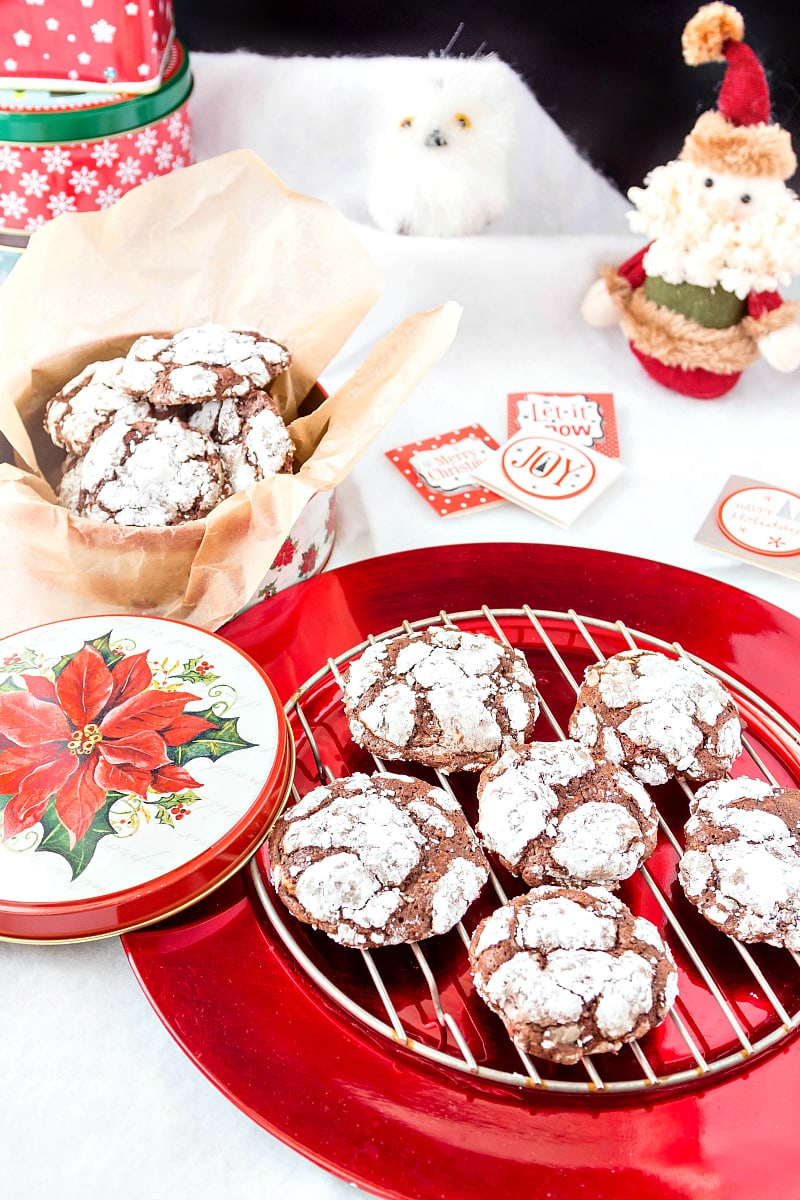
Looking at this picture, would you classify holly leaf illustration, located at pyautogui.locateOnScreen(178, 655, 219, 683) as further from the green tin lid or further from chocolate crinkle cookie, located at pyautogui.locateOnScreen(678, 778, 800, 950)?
the green tin lid

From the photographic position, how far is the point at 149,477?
116 cm

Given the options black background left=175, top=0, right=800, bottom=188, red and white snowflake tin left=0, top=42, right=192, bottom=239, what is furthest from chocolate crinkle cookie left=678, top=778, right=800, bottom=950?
black background left=175, top=0, right=800, bottom=188

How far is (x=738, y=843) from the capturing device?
92 centimetres

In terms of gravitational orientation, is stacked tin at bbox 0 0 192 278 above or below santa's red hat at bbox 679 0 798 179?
below

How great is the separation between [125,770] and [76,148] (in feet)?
3.25

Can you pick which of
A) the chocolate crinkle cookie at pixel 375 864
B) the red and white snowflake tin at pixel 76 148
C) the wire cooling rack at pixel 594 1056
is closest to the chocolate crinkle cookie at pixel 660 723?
the wire cooling rack at pixel 594 1056

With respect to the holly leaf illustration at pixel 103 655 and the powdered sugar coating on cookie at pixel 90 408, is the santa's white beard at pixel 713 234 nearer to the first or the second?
the powdered sugar coating on cookie at pixel 90 408

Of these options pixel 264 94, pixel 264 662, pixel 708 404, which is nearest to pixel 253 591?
pixel 264 662

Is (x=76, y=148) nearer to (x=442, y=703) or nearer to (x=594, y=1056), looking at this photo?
(x=442, y=703)

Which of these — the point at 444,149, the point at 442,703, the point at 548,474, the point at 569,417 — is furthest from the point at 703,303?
the point at 442,703

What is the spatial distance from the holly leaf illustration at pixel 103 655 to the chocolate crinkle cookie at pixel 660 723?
1.51ft

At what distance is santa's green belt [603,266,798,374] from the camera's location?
1592mm

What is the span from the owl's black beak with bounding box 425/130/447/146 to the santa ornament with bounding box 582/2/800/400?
36cm

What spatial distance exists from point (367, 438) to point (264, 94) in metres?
1.02
